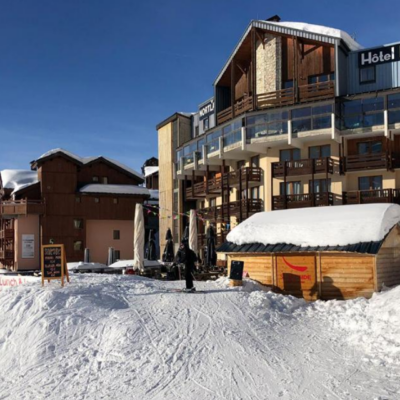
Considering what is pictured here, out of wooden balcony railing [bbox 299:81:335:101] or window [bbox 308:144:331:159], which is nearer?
wooden balcony railing [bbox 299:81:335:101]

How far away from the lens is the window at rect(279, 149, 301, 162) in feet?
113

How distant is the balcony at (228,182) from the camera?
115 ft

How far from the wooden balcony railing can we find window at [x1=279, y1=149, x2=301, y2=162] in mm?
3529

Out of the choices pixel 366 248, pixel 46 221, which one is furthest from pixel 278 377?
pixel 46 221

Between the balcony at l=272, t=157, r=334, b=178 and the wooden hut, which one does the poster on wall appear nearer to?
the balcony at l=272, t=157, r=334, b=178

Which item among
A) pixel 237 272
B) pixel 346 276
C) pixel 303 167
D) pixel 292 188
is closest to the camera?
pixel 346 276

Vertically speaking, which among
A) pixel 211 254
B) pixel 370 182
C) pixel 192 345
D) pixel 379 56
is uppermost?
pixel 379 56

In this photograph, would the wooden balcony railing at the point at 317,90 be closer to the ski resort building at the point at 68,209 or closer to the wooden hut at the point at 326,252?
the wooden hut at the point at 326,252

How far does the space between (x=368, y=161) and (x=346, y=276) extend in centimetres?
1517

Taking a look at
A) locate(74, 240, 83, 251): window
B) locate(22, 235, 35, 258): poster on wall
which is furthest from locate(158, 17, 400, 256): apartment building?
locate(22, 235, 35, 258): poster on wall

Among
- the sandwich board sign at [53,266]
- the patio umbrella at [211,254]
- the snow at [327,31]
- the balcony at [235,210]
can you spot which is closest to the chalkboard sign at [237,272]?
the sandwich board sign at [53,266]

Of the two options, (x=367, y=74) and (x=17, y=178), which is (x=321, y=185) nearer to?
(x=367, y=74)

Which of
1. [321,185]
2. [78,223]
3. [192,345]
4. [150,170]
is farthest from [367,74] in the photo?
[150,170]

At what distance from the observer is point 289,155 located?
3472cm
